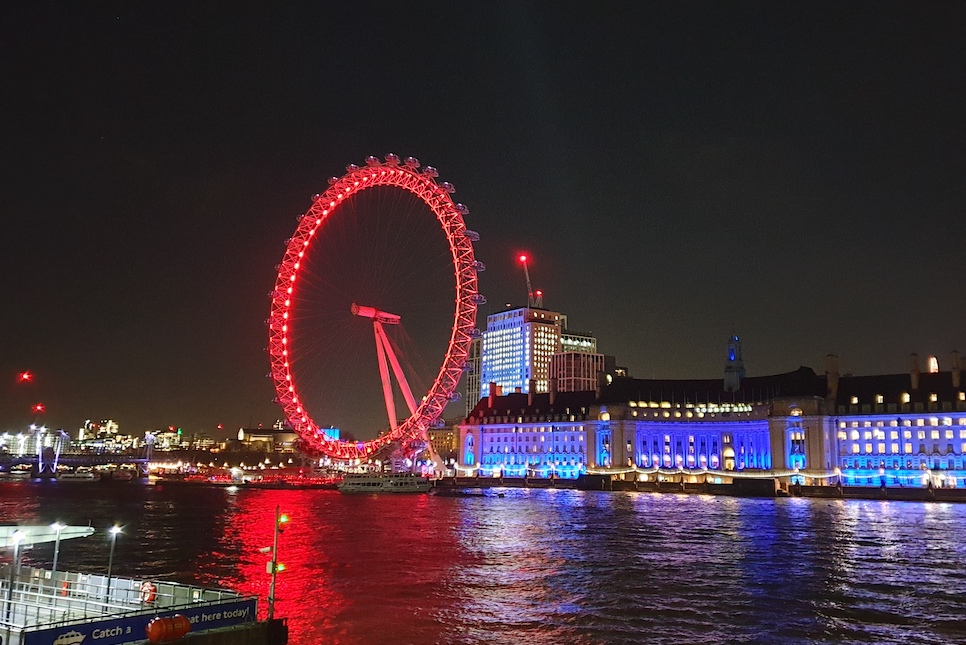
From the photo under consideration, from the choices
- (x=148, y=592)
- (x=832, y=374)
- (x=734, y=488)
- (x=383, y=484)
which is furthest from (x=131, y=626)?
(x=832, y=374)

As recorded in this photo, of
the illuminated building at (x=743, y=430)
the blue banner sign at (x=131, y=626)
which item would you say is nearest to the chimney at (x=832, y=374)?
the illuminated building at (x=743, y=430)

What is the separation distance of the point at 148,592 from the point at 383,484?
11070 cm

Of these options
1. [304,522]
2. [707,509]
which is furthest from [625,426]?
[304,522]

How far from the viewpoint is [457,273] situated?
8812 cm

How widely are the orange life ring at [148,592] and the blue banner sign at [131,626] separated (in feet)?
4.04

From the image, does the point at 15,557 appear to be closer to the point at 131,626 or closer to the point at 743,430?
the point at 131,626

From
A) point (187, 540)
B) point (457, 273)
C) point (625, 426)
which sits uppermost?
point (457, 273)

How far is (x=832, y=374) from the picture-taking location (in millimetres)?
136125

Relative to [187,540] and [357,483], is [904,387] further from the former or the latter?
[187,540]

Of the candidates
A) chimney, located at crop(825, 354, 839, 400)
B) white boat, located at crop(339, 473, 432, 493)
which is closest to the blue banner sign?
white boat, located at crop(339, 473, 432, 493)

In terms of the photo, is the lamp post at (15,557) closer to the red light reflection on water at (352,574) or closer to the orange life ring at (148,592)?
the orange life ring at (148,592)

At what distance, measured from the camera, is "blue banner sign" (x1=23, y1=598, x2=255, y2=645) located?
1719cm

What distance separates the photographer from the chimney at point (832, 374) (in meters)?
134

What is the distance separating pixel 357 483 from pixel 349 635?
105m
